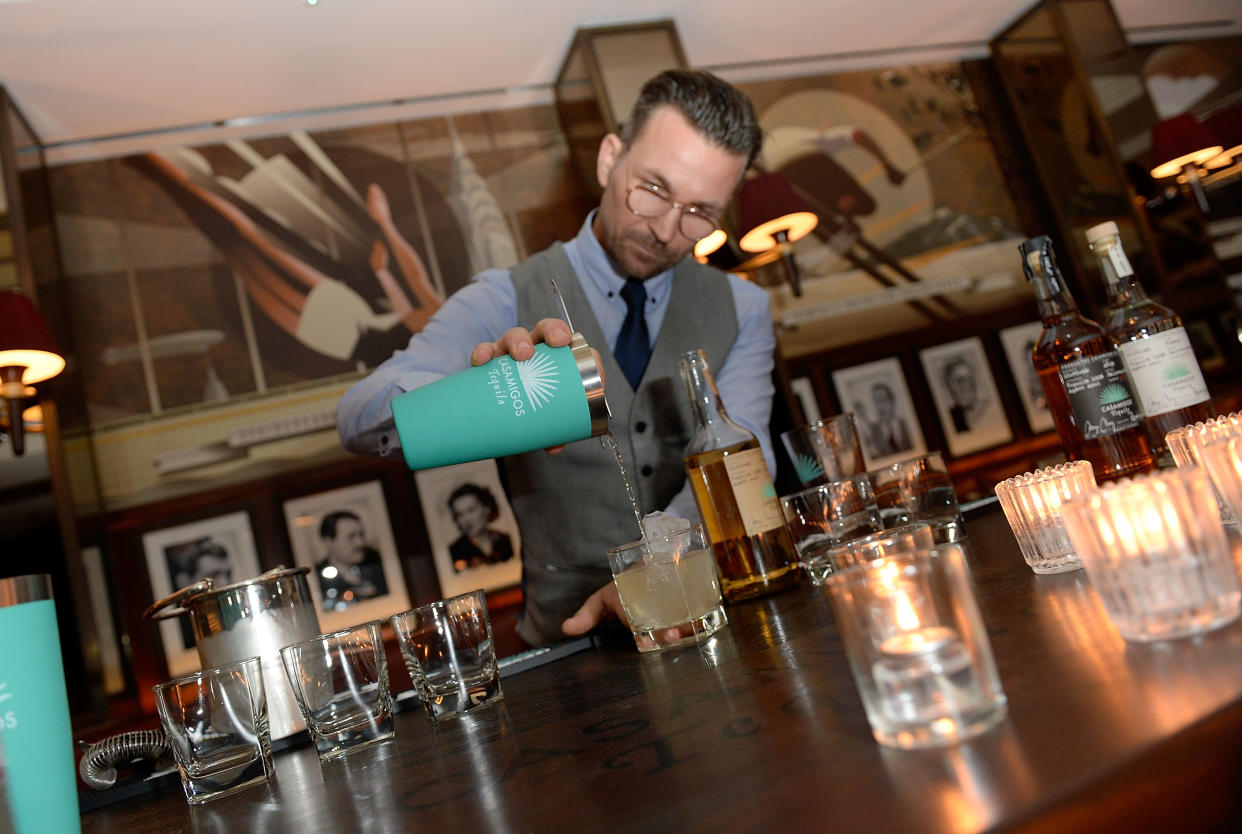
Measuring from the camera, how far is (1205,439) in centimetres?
75

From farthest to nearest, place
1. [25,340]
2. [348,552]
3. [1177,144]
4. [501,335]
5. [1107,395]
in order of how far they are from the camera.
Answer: [1177,144], [348,552], [25,340], [501,335], [1107,395]

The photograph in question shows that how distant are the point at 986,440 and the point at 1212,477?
3599 millimetres

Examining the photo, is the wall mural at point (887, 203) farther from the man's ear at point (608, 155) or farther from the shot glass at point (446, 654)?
the shot glass at point (446, 654)

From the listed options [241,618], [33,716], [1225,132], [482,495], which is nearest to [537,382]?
[241,618]

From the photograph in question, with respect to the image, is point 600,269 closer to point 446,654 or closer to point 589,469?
point 589,469

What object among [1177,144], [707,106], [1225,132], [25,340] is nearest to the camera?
[707,106]

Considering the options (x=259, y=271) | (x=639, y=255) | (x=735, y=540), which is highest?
(x=259, y=271)

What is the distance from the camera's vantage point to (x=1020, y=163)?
4457mm

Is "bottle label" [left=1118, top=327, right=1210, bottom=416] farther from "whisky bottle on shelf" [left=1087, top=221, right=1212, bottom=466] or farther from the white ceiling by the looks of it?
the white ceiling

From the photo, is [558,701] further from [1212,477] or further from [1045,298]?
[1045,298]

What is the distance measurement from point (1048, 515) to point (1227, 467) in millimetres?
158

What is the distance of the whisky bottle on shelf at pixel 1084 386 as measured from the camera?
1084mm

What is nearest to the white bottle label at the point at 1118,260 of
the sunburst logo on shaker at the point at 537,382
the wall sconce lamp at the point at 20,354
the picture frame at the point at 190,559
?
the sunburst logo on shaker at the point at 537,382

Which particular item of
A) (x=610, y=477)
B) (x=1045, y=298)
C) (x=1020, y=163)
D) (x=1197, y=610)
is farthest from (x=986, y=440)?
(x=1197, y=610)
